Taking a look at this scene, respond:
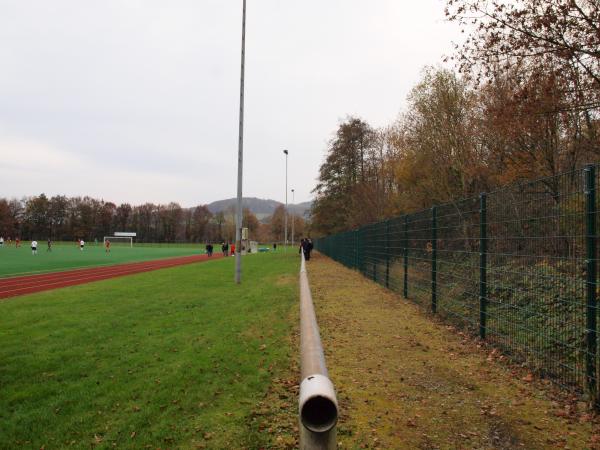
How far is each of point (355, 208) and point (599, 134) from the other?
1093 inches

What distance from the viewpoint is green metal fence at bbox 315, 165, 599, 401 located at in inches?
177

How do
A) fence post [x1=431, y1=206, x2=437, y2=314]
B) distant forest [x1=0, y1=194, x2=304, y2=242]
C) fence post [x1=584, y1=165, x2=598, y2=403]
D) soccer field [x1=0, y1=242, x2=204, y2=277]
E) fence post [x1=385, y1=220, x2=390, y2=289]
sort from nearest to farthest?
fence post [x1=584, y1=165, x2=598, y2=403]
fence post [x1=431, y1=206, x2=437, y2=314]
fence post [x1=385, y1=220, x2=390, y2=289]
soccer field [x1=0, y1=242, x2=204, y2=277]
distant forest [x1=0, y1=194, x2=304, y2=242]

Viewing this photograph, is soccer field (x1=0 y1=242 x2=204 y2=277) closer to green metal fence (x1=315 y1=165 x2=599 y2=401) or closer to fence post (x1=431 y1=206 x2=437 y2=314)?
fence post (x1=431 y1=206 x2=437 y2=314)

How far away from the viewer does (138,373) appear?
17.8ft

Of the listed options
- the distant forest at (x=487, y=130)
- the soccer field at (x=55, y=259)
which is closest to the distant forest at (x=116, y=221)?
the soccer field at (x=55, y=259)

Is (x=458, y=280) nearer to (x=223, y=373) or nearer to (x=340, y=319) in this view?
(x=340, y=319)

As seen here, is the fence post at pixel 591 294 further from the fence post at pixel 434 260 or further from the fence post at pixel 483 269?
the fence post at pixel 434 260

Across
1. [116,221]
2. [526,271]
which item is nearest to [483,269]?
[526,271]

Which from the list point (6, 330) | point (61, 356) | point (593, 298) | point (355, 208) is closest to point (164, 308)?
point (6, 330)

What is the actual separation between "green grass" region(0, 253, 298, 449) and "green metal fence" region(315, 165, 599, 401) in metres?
3.11

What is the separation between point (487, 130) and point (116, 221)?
13265cm

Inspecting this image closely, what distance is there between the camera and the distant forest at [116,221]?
125 m

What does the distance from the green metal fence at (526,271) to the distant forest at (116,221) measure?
122762 mm

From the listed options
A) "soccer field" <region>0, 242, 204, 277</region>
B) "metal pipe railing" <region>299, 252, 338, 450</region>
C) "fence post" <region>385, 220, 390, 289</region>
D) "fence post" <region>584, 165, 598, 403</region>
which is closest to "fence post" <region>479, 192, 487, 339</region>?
"fence post" <region>584, 165, 598, 403</region>
